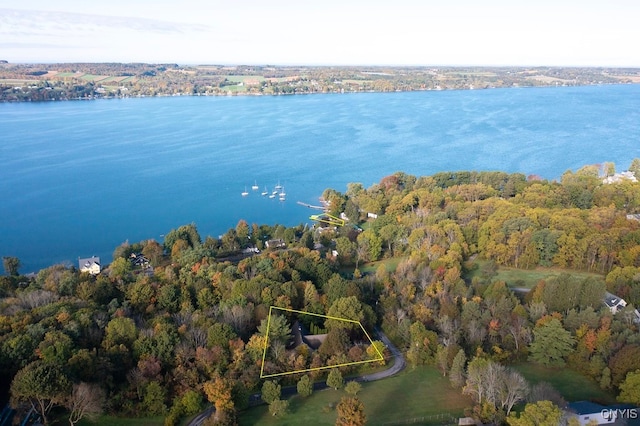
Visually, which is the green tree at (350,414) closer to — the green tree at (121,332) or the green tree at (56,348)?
the green tree at (121,332)

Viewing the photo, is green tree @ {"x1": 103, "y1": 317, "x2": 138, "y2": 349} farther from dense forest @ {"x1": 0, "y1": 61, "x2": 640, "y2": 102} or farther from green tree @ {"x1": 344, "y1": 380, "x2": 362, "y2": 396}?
dense forest @ {"x1": 0, "y1": 61, "x2": 640, "y2": 102}

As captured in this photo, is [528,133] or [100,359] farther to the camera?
[528,133]

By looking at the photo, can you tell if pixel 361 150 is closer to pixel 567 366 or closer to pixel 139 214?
pixel 139 214

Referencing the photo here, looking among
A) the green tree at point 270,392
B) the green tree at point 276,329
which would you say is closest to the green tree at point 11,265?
the green tree at point 276,329

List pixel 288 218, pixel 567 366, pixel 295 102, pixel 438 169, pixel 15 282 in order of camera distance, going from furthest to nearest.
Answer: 1. pixel 295 102
2. pixel 438 169
3. pixel 288 218
4. pixel 15 282
5. pixel 567 366

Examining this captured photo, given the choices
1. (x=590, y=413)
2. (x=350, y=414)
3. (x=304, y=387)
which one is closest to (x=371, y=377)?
(x=304, y=387)

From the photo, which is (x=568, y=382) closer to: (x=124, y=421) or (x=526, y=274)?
(x=526, y=274)

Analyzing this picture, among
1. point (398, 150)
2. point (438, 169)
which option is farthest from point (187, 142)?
point (438, 169)

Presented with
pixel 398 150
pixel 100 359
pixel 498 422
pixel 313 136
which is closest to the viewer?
pixel 498 422
